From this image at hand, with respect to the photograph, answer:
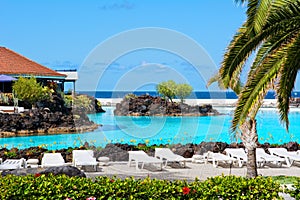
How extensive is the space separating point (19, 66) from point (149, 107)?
12099 millimetres

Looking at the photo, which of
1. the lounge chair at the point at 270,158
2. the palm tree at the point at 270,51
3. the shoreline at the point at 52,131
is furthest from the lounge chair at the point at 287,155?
the shoreline at the point at 52,131

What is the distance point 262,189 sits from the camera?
627cm

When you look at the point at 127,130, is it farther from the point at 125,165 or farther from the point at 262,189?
the point at 262,189

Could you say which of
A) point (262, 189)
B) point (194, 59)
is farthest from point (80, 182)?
point (194, 59)

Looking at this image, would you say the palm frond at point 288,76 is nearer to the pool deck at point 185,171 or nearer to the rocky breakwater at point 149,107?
the pool deck at point 185,171

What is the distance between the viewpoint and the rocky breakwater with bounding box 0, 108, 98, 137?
1021 inches

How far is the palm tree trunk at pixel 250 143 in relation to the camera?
973cm

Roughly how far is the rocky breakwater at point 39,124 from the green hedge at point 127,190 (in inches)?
796

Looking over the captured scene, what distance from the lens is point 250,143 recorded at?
9898 millimetres

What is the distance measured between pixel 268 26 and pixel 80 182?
3.64 meters

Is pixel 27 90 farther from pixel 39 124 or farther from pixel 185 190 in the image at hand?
pixel 185 190

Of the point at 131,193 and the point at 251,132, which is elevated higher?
the point at 251,132

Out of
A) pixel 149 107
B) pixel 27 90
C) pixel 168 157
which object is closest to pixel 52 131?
pixel 27 90

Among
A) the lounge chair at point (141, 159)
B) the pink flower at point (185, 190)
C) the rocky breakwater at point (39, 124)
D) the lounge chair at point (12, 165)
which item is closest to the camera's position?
the pink flower at point (185, 190)
